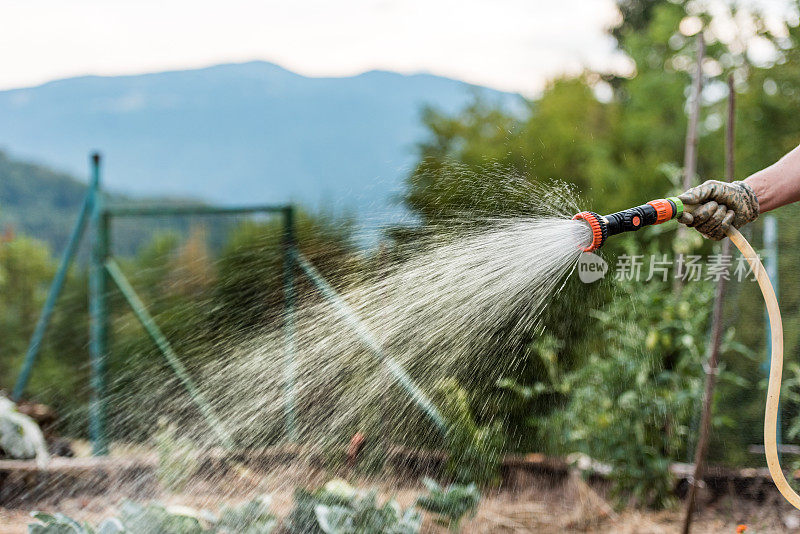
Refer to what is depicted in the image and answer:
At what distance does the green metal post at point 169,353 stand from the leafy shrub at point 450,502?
3.88 feet

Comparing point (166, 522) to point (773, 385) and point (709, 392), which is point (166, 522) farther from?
point (709, 392)

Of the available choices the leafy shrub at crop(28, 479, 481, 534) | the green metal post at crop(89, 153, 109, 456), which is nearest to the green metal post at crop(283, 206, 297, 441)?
the green metal post at crop(89, 153, 109, 456)

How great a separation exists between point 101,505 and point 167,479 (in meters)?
0.37

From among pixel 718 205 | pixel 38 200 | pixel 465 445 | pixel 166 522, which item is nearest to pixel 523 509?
pixel 465 445

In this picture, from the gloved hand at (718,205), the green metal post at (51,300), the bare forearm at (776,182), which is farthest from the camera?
the green metal post at (51,300)

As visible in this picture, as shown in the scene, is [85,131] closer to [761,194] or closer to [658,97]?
[658,97]

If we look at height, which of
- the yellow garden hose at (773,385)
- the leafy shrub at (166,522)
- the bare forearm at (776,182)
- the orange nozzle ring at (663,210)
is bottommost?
the leafy shrub at (166,522)

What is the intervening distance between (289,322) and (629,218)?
2466 millimetres

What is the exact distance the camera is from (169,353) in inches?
152

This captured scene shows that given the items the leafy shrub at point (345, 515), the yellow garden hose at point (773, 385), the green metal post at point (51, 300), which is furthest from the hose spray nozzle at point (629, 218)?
the green metal post at point (51, 300)

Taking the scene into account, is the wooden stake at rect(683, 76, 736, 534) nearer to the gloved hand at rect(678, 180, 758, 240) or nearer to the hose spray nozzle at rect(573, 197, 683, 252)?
the gloved hand at rect(678, 180, 758, 240)

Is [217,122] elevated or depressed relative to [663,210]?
elevated

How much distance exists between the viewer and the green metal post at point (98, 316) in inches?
155

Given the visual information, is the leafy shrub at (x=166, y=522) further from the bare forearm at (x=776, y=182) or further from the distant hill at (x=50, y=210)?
the distant hill at (x=50, y=210)
